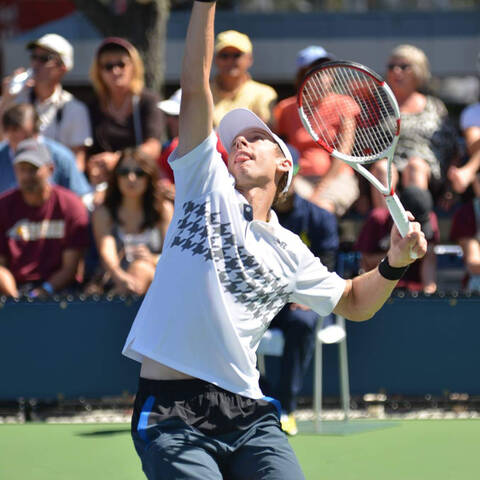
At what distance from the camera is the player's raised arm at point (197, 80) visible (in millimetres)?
3242

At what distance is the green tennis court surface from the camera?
5133mm

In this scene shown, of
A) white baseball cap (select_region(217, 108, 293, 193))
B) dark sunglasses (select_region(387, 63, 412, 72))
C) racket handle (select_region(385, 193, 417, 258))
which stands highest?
dark sunglasses (select_region(387, 63, 412, 72))

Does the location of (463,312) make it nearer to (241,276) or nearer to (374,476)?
(374,476)

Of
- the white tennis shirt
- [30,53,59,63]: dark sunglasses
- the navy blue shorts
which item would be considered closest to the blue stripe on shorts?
the navy blue shorts

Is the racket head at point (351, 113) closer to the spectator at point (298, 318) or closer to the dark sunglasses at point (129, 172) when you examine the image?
the spectator at point (298, 318)

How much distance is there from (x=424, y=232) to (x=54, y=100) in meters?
2.97

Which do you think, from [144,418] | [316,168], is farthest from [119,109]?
[144,418]

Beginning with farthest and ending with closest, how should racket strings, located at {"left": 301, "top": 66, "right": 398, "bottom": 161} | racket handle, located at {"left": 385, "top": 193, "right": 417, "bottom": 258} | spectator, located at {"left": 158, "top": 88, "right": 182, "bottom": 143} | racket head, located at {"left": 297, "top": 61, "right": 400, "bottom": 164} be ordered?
spectator, located at {"left": 158, "top": 88, "right": 182, "bottom": 143} < racket strings, located at {"left": 301, "top": 66, "right": 398, "bottom": 161} < racket head, located at {"left": 297, "top": 61, "right": 400, "bottom": 164} < racket handle, located at {"left": 385, "top": 193, "right": 417, "bottom": 258}

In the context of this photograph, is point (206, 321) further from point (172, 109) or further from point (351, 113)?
point (172, 109)

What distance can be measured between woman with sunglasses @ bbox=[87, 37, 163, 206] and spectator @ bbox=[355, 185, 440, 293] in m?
1.71

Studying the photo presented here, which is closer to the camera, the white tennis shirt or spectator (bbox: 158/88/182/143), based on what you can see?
the white tennis shirt

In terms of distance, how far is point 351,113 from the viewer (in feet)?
15.0

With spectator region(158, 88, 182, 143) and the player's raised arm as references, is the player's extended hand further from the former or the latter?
spectator region(158, 88, 182, 143)

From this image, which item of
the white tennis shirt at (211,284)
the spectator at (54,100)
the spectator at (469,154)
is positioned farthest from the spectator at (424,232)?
the white tennis shirt at (211,284)
